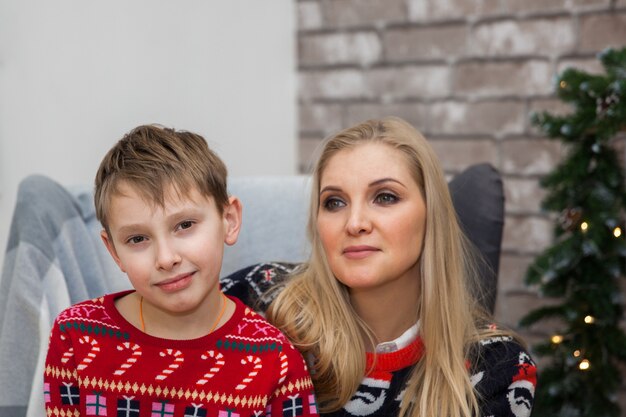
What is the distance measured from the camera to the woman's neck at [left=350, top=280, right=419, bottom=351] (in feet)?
4.84

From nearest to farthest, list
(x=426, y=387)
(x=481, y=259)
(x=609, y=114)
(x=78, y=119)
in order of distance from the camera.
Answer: (x=426, y=387) → (x=481, y=259) → (x=609, y=114) → (x=78, y=119)

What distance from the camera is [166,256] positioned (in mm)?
1150

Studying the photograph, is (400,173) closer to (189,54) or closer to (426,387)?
(426,387)

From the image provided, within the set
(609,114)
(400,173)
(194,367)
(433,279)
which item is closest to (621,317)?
(609,114)

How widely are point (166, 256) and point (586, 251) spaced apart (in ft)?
3.58

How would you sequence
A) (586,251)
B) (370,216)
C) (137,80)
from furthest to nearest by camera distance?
(137,80)
(586,251)
(370,216)

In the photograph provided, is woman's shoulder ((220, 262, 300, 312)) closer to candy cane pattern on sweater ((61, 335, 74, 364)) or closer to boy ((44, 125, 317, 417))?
boy ((44, 125, 317, 417))

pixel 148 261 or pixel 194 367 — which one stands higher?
pixel 148 261

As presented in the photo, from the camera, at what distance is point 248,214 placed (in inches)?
75.2

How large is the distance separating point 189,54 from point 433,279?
115 centimetres

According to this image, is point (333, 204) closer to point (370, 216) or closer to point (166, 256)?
point (370, 216)

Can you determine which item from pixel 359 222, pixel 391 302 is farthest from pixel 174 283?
pixel 391 302

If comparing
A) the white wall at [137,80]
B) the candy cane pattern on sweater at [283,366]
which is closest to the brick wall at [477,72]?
the white wall at [137,80]

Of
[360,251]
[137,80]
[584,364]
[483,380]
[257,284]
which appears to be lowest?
[584,364]
